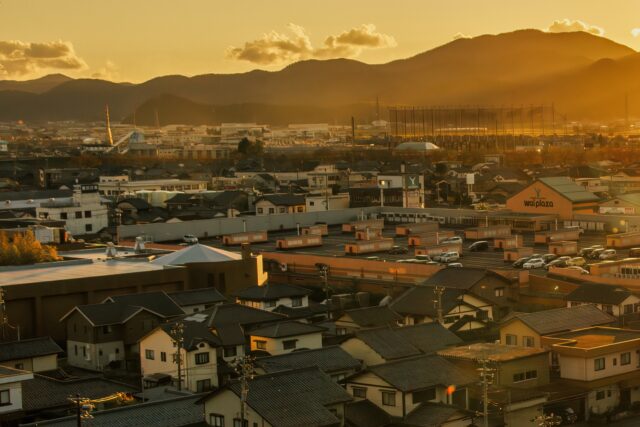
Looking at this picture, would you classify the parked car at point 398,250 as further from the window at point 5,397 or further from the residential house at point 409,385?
the window at point 5,397

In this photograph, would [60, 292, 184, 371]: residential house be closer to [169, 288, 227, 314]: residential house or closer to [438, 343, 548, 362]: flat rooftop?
[169, 288, 227, 314]: residential house

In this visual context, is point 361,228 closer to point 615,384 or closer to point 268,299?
point 268,299

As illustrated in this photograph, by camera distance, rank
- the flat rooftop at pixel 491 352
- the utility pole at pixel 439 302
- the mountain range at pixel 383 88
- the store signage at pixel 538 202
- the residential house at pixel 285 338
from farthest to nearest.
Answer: the mountain range at pixel 383 88
the store signage at pixel 538 202
the utility pole at pixel 439 302
the residential house at pixel 285 338
the flat rooftop at pixel 491 352

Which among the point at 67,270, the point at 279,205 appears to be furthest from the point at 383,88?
the point at 67,270

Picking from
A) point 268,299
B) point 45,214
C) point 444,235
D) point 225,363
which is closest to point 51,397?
point 225,363

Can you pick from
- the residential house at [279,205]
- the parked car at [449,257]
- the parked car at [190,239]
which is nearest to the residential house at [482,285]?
the parked car at [449,257]

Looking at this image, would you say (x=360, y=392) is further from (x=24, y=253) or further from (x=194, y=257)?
(x=24, y=253)
